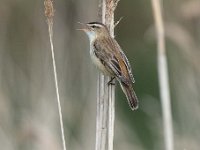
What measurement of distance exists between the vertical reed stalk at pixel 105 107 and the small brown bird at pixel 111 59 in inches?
16.3

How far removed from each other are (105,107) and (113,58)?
941mm

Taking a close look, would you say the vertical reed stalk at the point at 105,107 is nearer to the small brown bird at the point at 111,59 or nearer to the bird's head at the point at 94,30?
the small brown bird at the point at 111,59

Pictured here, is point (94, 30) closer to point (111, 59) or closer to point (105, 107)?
point (111, 59)

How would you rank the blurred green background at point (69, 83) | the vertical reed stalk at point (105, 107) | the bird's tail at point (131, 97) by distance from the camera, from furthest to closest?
1. the blurred green background at point (69, 83)
2. the bird's tail at point (131, 97)
3. the vertical reed stalk at point (105, 107)

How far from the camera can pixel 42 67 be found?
6.60m

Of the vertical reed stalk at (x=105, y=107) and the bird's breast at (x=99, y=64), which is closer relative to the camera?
the vertical reed stalk at (x=105, y=107)

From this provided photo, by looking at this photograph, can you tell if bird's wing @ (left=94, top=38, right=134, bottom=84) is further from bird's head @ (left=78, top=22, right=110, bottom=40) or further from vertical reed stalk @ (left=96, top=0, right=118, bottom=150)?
vertical reed stalk @ (left=96, top=0, right=118, bottom=150)

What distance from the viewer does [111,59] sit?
5137mm

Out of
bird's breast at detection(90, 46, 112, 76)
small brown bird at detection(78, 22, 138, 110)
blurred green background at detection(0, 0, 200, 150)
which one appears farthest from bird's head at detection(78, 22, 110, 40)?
blurred green background at detection(0, 0, 200, 150)

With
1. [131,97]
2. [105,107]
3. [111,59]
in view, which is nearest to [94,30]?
[111,59]

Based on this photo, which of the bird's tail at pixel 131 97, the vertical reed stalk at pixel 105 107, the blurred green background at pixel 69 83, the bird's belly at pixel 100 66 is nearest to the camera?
the vertical reed stalk at pixel 105 107

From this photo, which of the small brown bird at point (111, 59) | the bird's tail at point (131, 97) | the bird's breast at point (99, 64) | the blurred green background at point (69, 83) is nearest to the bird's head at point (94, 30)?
the small brown bird at point (111, 59)

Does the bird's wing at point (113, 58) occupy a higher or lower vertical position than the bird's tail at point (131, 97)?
higher

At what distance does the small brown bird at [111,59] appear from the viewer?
4.93m
